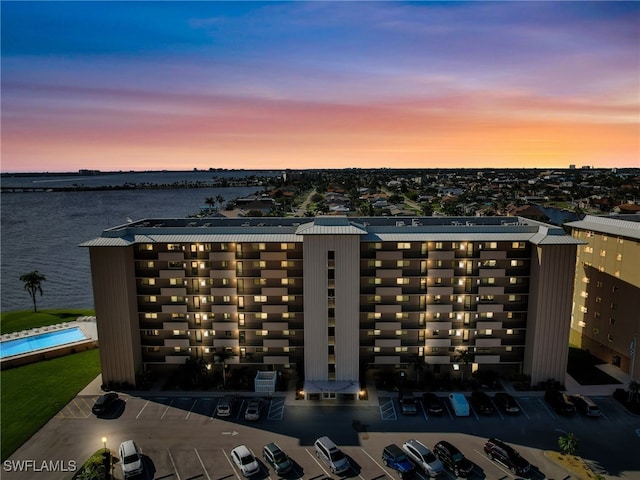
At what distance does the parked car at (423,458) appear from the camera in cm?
3659

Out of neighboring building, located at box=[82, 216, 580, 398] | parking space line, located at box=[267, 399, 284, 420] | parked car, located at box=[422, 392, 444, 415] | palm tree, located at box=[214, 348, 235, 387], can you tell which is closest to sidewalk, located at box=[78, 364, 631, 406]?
parking space line, located at box=[267, 399, 284, 420]

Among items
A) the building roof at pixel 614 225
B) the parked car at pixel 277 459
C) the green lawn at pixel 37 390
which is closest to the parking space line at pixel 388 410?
the parked car at pixel 277 459

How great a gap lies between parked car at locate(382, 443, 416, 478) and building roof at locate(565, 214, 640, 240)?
3801 cm

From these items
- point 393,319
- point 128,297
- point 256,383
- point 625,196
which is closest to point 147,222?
point 128,297

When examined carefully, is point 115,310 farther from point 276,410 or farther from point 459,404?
point 459,404

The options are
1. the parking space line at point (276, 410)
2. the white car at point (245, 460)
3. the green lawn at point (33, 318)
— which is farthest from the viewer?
the green lawn at point (33, 318)

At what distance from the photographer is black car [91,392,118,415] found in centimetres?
4550

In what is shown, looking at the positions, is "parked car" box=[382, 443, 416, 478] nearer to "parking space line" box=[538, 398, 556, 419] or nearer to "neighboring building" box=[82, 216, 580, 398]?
"neighboring building" box=[82, 216, 580, 398]

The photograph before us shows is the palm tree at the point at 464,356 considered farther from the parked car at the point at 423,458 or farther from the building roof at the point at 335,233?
the parked car at the point at 423,458

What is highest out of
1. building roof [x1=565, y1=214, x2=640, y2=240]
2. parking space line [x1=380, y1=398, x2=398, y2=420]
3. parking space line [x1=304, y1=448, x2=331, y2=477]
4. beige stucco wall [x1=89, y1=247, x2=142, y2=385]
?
building roof [x1=565, y1=214, x2=640, y2=240]

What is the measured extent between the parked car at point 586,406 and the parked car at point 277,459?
31.2m

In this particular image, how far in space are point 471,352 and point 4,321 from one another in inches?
3029

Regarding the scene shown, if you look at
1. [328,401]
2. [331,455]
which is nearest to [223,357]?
[328,401]

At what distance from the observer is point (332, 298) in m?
49.3
